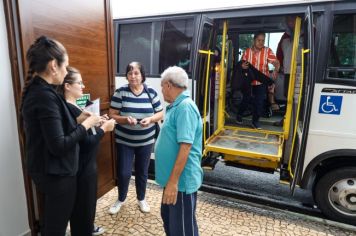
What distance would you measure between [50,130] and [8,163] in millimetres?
842

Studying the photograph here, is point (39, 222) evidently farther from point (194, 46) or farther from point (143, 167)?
point (194, 46)

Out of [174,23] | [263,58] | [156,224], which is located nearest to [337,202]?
[156,224]

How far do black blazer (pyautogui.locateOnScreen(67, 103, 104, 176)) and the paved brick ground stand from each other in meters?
0.91

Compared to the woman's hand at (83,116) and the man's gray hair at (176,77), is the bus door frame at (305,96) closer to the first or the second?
the man's gray hair at (176,77)

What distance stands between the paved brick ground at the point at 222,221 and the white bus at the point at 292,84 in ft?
1.52

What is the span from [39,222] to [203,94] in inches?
95.7

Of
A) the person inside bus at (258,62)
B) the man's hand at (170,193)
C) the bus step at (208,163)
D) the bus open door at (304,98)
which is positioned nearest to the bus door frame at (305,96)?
the bus open door at (304,98)

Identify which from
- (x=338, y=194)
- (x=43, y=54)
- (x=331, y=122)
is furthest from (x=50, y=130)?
(x=338, y=194)

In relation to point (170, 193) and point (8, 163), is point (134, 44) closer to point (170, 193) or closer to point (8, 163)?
point (8, 163)

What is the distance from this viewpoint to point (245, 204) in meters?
3.15

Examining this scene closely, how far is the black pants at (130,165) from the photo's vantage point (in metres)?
2.76

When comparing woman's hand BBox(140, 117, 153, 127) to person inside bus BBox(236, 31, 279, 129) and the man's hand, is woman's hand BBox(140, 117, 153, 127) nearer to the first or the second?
the man's hand

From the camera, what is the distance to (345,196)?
2957 millimetres

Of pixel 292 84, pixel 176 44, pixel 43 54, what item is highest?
pixel 176 44
